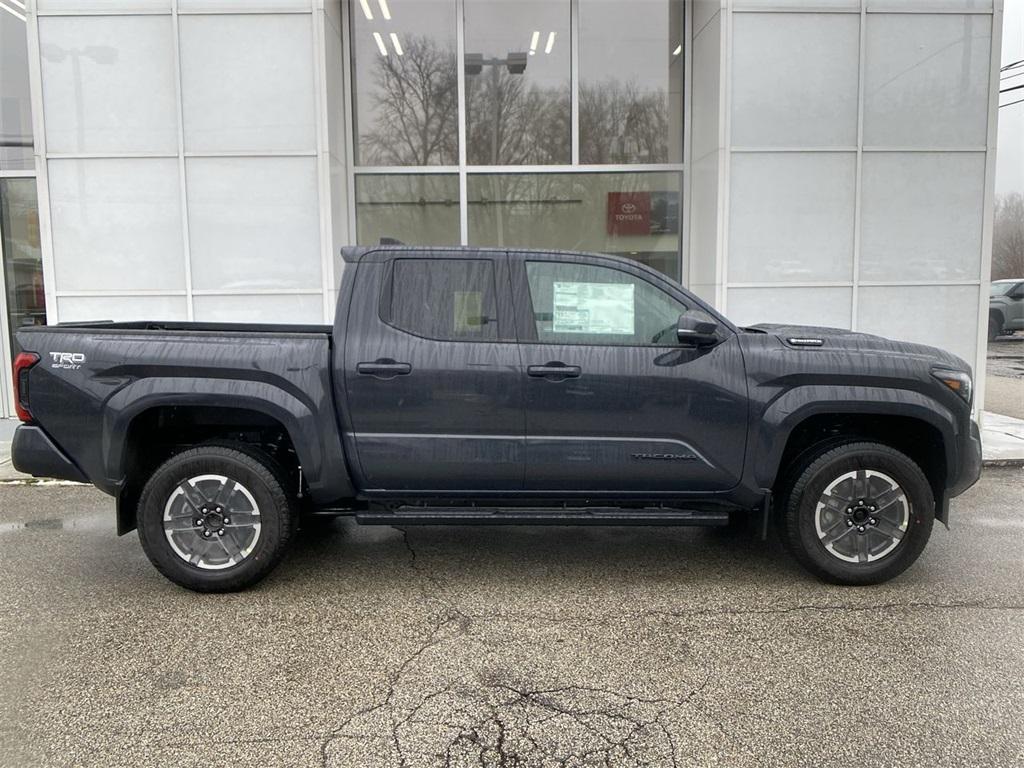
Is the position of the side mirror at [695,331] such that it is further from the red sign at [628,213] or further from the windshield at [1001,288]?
the windshield at [1001,288]

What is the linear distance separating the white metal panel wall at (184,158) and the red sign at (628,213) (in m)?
3.77

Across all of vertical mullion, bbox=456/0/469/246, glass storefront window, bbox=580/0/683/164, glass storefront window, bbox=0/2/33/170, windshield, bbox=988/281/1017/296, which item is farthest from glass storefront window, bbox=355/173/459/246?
windshield, bbox=988/281/1017/296

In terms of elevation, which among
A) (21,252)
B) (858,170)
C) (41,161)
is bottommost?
(21,252)

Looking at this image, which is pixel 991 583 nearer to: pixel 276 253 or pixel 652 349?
pixel 652 349

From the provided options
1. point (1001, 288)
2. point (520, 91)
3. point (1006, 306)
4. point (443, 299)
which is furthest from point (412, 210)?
point (1006, 306)

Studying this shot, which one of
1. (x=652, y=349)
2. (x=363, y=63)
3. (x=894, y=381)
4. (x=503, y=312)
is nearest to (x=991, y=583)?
(x=894, y=381)

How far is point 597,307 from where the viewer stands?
4453 millimetres

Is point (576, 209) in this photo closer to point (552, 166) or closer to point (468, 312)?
point (552, 166)

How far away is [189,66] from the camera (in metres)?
8.80

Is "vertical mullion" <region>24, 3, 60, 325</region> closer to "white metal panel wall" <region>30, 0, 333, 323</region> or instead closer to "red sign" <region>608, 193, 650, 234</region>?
"white metal panel wall" <region>30, 0, 333, 323</region>

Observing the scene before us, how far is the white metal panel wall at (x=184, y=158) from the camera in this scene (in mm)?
8766

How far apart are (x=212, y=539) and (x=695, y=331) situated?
2957 millimetres

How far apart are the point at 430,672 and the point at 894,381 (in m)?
2.99

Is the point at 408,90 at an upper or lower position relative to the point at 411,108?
upper
